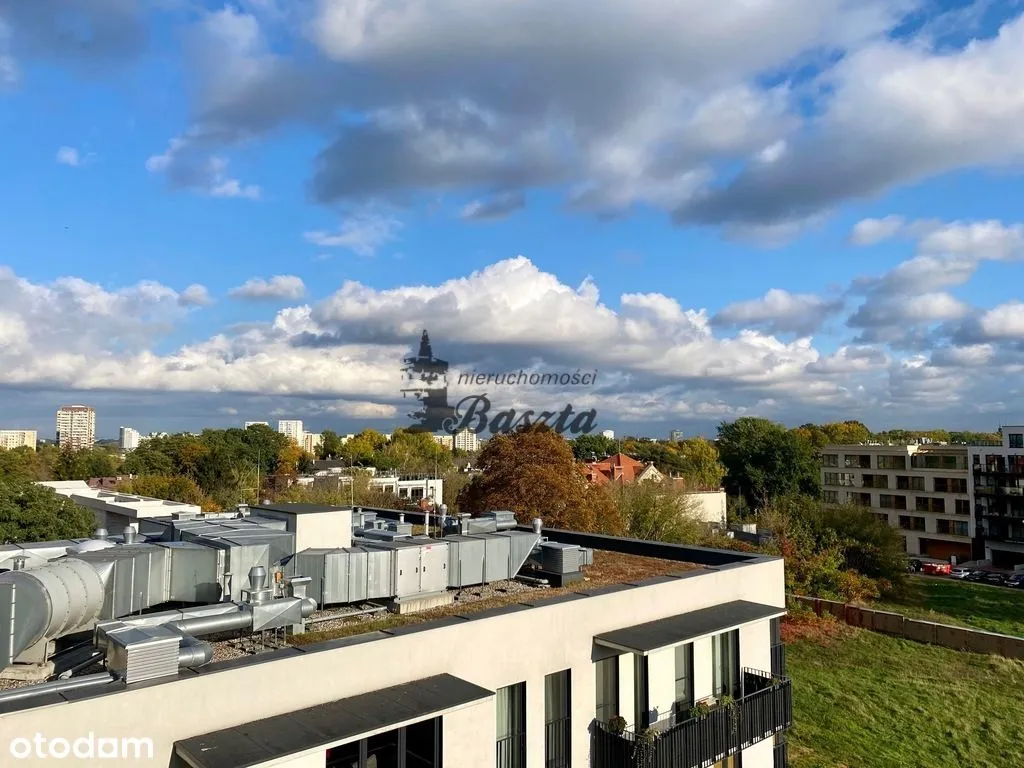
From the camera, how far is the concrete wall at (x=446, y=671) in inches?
249

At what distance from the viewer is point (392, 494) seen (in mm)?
63656

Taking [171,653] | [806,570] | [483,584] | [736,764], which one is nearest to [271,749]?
[171,653]

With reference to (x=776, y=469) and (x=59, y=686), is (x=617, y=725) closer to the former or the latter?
(x=59, y=686)

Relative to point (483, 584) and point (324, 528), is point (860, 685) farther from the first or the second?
point (324, 528)

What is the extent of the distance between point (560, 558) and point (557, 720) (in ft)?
11.8

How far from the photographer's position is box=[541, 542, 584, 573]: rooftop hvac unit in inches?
525

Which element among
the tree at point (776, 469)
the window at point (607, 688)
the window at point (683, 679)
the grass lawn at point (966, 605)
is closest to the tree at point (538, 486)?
the window at point (683, 679)

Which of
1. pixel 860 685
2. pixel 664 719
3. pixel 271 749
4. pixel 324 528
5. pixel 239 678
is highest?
pixel 324 528

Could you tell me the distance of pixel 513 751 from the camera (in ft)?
31.4

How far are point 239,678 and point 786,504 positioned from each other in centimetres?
4622

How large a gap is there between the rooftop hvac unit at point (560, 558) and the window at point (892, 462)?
221 feet

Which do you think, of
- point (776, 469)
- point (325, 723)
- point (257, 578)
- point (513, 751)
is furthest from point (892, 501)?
point (325, 723)

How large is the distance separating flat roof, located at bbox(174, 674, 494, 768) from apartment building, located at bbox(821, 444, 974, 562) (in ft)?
214

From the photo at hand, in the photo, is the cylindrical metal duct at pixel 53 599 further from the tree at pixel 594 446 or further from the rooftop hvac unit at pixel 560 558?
the tree at pixel 594 446
